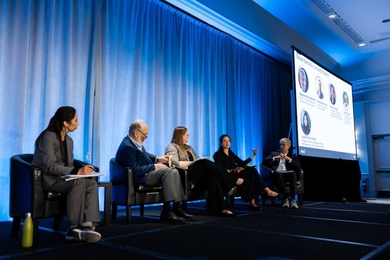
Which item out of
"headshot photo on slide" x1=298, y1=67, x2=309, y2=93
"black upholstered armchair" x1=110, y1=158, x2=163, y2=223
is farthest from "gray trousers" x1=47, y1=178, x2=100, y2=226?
"headshot photo on slide" x1=298, y1=67, x2=309, y2=93

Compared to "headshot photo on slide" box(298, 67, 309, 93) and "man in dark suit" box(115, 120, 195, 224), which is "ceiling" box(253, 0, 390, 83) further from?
"man in dark suit" box(115, 120, 195, 224)

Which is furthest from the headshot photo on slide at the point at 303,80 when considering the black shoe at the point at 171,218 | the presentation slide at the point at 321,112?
the black shoe at the point at 171,218

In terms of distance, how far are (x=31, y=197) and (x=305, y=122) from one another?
4276mm

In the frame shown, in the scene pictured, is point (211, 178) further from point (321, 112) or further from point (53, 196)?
point (321, 112)

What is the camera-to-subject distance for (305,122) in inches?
207

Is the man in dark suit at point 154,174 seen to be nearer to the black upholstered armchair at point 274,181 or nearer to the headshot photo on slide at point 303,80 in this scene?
the black upholstered armchair at point 274,181

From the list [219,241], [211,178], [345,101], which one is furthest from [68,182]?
[345,101]

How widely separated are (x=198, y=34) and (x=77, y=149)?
2.87 metres

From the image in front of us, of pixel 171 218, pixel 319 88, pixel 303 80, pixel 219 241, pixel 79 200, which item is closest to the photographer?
pixel 219 241

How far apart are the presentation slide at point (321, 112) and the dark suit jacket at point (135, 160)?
114 inches

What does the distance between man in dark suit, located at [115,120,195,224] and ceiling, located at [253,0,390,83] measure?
3993 millimetres

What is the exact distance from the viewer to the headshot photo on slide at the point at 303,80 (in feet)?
17.4

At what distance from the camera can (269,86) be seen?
684 cm

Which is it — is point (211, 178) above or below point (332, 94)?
below
